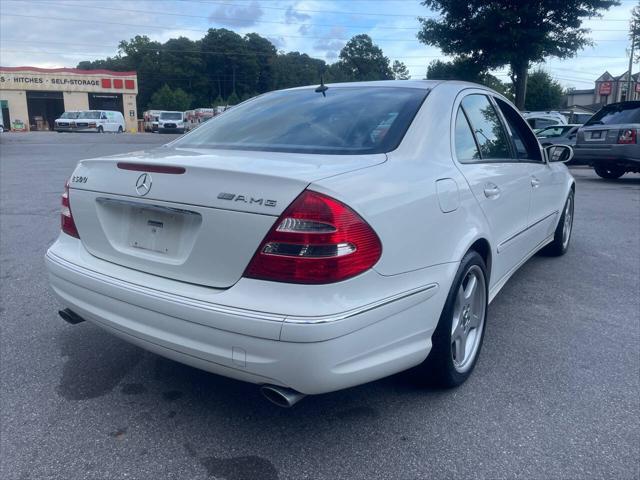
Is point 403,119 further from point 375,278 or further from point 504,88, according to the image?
point 504,88

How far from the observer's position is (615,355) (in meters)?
3.43

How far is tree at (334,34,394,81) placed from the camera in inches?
3091

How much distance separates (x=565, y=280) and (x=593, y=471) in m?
2.90

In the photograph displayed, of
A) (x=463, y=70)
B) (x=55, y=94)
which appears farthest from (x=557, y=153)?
(x=55, y=94)

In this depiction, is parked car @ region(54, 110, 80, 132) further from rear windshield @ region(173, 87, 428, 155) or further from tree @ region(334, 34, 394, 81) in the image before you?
rear windshield @ region(173, 87, 428, 155)

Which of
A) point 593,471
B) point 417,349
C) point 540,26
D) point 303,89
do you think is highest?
point 540,26

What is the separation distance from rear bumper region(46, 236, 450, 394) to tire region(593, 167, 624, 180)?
12.5 metres

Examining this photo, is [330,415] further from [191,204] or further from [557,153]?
[557,153]

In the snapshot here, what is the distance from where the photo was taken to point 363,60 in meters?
83.2

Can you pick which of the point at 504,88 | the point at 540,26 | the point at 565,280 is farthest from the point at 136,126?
the point at 565,280

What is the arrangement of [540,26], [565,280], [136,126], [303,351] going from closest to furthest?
[303,351]
[565,280]
[540,26]
[136,126]

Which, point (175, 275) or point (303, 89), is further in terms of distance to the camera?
point (303, 89)

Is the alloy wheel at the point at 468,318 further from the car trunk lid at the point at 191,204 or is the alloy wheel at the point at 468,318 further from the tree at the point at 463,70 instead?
the tree at the point at 463,70

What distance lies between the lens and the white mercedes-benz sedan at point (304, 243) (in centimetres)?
→ 214
